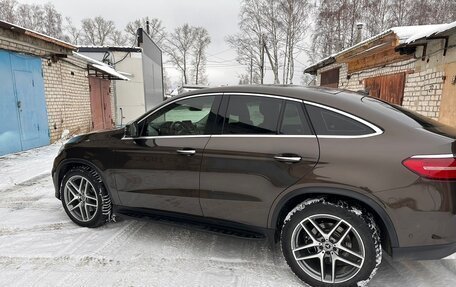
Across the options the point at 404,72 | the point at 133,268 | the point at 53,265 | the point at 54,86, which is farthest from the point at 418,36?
the point at 54,86

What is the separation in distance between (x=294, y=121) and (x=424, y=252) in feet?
4.26

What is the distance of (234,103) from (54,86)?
30.8 ft

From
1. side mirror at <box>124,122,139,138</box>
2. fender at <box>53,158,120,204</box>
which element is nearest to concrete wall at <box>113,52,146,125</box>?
fender at <box>53,158,120,204</box>

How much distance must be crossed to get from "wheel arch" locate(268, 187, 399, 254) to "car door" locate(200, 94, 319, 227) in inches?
3.3

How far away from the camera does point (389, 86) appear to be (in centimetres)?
923

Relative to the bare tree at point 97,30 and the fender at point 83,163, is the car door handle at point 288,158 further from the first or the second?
the bare tree at point 97,30

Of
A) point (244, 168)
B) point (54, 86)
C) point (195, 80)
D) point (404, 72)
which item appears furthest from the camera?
point (195, 80)

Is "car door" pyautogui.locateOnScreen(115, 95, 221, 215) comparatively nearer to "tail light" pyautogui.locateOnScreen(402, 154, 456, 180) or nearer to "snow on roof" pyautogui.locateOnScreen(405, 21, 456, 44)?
"tail light" pyautogui.locateOnScreen(402, 154, 456, 180)

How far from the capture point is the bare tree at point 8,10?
39.4m

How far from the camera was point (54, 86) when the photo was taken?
1011 cm

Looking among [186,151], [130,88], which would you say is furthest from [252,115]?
[130,88]

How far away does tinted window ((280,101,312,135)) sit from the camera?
245 cm

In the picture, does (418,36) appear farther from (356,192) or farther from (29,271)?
(29,271)

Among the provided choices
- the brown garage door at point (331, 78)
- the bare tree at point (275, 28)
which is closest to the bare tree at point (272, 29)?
the bare tree at point (275, 28)
